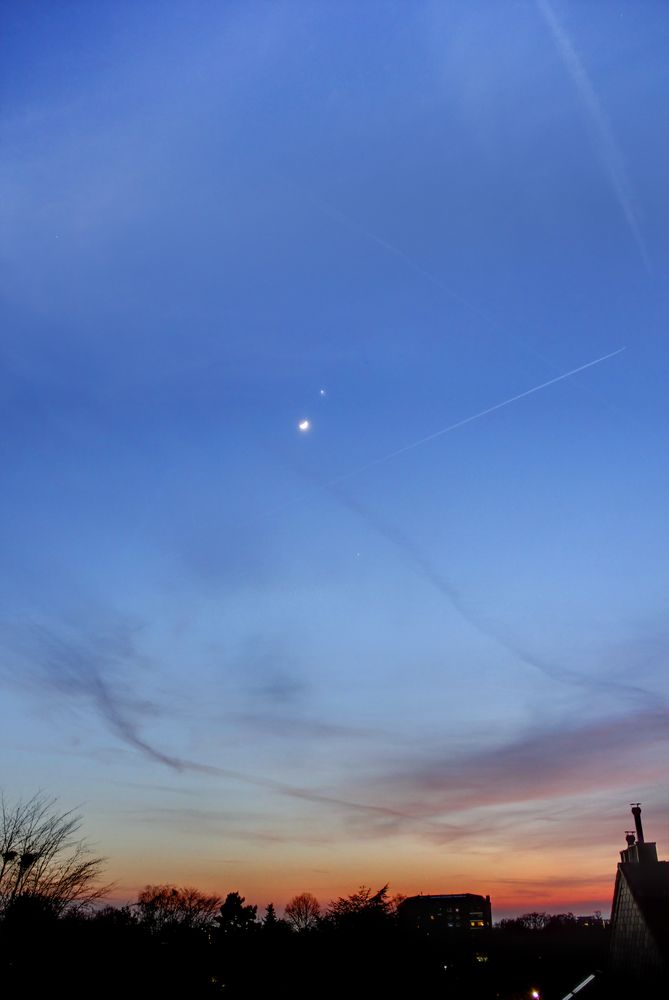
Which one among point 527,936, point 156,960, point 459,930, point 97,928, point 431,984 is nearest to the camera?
point 97,928

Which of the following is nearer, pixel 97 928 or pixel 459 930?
pixel 97 928

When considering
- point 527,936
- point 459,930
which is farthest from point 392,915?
point 459,930

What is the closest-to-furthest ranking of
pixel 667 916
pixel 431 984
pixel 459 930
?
pixel 667 916
pixel 431 984
pixel 459 930

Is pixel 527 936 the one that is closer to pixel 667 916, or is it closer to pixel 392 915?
pixel 392 915

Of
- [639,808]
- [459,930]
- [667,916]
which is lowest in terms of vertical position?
[459,930]

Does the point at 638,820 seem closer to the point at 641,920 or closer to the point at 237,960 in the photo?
the point at 641,920

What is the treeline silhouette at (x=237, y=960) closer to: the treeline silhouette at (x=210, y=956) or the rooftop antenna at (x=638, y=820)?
the treeline silhouette at (x=210, y=956)

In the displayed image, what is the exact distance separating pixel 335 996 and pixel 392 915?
11.9m

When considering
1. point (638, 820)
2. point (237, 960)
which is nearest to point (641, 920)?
point (638, 820)

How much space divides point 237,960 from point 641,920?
35.2 meters

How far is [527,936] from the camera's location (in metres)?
150

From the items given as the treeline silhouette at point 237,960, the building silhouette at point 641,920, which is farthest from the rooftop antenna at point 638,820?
the treeline silhouette at point 237,960

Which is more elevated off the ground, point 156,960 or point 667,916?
point 667,916

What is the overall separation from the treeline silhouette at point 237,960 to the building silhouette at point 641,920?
27.9 ft
